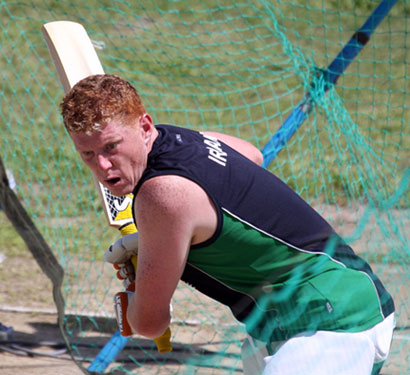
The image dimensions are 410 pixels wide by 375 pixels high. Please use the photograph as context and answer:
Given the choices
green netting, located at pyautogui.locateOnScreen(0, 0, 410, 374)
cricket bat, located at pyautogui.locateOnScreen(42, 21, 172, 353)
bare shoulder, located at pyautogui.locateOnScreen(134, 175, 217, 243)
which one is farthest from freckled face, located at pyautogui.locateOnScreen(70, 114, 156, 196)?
green netting, located at pyautogui.locateOnScreen(0, 0, 410, 374)

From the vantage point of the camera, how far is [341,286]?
2031 mm

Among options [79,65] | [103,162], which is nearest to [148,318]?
[103,162]

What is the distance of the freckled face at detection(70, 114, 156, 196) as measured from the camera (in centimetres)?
196

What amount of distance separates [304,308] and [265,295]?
129 mm

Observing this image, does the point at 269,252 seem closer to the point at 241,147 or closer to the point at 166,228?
the point at 166,228

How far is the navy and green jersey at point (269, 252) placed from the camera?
1936mm

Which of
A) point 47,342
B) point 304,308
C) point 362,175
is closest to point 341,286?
point 304,308

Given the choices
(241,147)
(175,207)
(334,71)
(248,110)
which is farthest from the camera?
(248,110)

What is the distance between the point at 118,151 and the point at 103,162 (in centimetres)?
5

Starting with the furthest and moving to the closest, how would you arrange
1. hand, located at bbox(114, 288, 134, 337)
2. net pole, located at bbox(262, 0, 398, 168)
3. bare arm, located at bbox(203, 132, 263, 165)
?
net pole, located at bbox(262, 0, 398, 168), bare arm, located at bbox(203, 132, 263, 165), hand, located at bbox(114, 288, 134, 337)

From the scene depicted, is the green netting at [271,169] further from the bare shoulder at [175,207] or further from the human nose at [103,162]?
the human nose at [103,162]

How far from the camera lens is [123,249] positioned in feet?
7.64

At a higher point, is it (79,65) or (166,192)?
(166,192)

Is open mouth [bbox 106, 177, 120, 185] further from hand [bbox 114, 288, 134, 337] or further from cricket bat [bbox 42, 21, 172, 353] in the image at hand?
cricket bat [bbox 42, 21, 172, 353]
